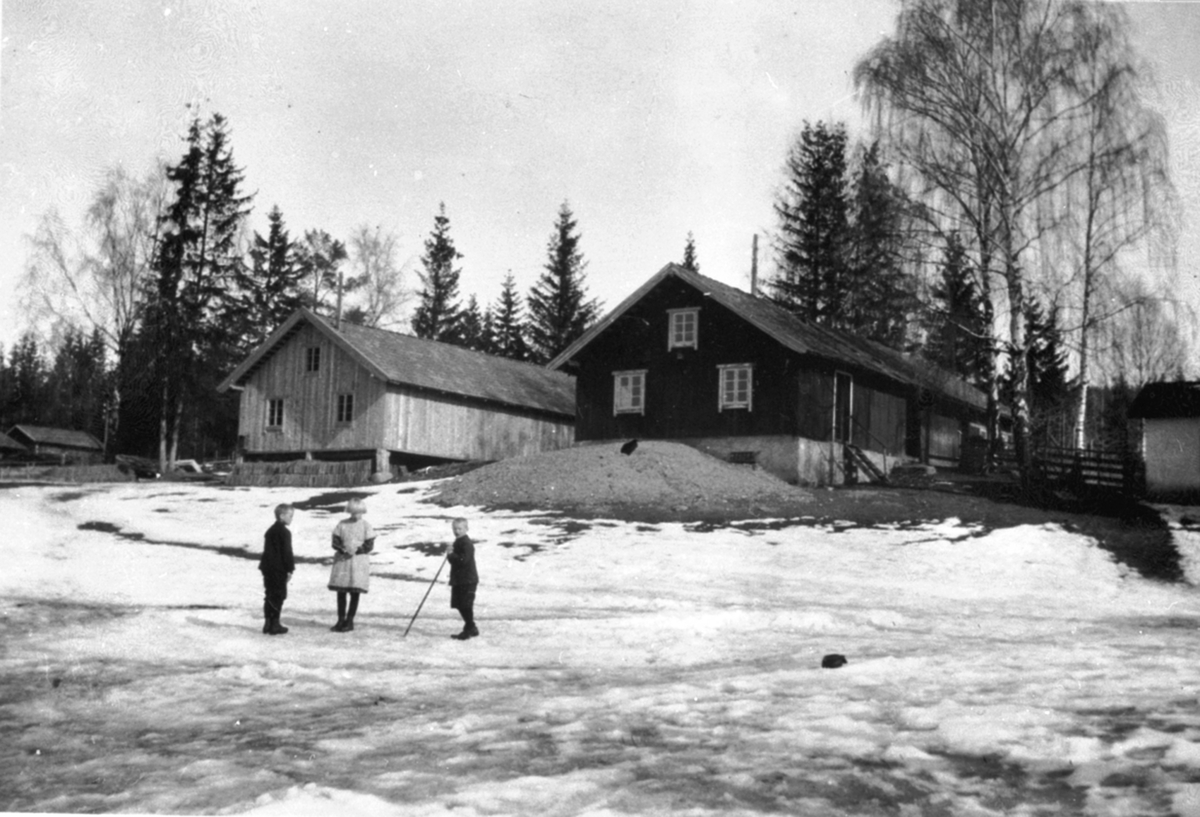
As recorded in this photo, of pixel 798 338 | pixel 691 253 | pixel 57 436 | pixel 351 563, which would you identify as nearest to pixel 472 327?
pixel 691 253

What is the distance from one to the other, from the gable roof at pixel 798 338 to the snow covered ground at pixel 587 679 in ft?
40.6

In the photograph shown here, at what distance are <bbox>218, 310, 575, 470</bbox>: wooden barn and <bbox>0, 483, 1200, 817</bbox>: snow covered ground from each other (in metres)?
15.3

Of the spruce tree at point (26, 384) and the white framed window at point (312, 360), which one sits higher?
the white framed window at point (312, 360)

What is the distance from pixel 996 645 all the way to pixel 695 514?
11.9m

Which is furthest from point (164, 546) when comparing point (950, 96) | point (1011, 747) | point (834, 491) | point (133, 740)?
point (950, 96)

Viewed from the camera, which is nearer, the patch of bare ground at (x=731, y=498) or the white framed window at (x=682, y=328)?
the patch of bare ground at (x=731, y=498)

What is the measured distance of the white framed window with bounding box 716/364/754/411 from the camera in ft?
105

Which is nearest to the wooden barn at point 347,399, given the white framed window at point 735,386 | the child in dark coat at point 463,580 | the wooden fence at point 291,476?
the white framed window at point 735,386

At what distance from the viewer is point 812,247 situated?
46.2 m

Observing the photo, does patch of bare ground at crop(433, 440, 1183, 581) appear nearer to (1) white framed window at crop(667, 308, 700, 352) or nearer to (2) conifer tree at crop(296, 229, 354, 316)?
(1) white framed window at crop(667, 308, 700, 352)

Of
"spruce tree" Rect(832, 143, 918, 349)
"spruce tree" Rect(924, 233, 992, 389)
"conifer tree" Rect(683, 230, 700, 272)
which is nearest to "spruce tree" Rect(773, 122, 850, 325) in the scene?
"conifer tree" Rect(683, 230, 700, 272)

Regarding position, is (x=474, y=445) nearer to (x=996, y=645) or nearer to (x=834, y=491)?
(x=834, y=491)

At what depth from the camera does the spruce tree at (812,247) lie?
4253 centimetres

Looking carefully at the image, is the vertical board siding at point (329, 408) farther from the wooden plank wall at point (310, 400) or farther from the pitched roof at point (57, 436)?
the pitched roof at point (57, 436)
